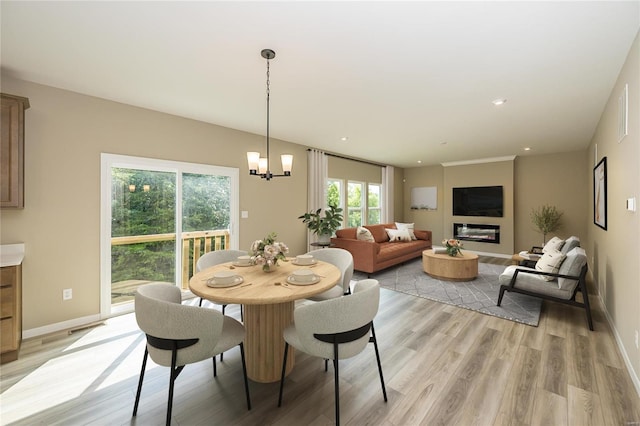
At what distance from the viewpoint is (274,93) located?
294cm

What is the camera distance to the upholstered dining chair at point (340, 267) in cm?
255

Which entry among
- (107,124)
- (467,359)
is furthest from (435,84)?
(107,124)

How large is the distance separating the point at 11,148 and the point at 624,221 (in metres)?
5.67

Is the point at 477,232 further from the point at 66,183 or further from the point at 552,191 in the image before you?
the point at 66,183

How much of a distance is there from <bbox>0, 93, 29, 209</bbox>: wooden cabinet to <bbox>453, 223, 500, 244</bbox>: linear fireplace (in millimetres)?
8649

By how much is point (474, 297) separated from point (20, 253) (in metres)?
5.50

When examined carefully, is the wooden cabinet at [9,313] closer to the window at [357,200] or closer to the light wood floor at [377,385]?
the light wood floor at [377,385]

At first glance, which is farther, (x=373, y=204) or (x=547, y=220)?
(x=373, y=204)

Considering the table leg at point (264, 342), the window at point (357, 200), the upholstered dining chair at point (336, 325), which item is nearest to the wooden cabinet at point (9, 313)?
the table leg at point (264, 342)

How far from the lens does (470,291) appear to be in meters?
4.05

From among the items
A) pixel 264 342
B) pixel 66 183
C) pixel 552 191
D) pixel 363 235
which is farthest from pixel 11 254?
pixel 552 191

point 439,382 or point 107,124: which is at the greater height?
point 107,124

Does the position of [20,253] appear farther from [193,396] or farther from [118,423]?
[193,396]

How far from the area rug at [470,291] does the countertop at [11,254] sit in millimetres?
4378
